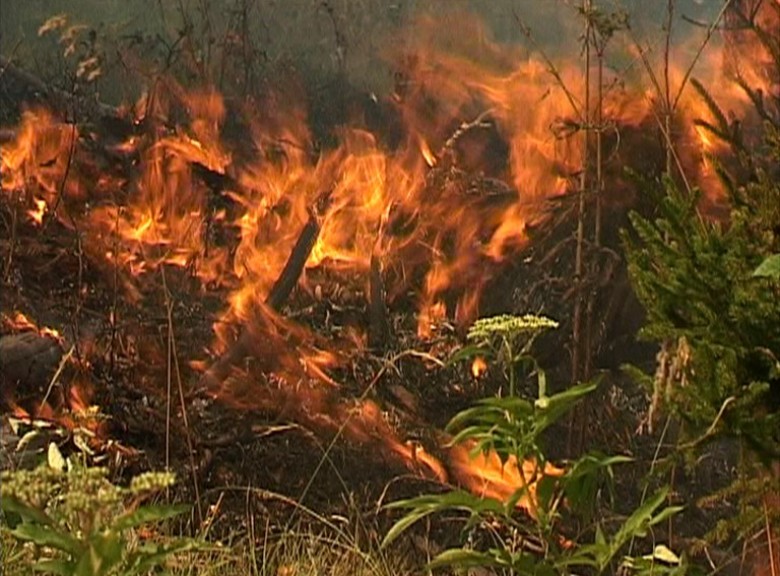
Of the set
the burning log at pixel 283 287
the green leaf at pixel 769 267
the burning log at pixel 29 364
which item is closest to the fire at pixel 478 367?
the burning log at pixel 283 287

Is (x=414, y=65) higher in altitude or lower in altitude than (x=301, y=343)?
higher

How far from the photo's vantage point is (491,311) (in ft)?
7.16

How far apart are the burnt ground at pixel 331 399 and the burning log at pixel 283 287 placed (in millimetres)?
19

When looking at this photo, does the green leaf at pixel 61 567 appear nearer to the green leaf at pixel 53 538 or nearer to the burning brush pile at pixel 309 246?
the green leaf at pixel 53 538

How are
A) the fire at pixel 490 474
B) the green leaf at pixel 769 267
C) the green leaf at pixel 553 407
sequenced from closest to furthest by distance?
1. the green leaf at pixel 769 267
2. the green leaf at pixel 553 407
3. the fire at pixel 490 474

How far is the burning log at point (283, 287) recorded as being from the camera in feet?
7.21

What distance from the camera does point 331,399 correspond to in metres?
2.18

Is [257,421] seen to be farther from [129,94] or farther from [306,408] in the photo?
[129,94]

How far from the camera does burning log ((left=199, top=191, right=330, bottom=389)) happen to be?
7.21 ft

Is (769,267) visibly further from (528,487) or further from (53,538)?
(53,538)

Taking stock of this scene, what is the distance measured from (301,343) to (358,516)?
0.92ft

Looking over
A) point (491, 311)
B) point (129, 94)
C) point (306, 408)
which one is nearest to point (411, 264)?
point (491, 311)

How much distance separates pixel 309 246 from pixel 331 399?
244 mm

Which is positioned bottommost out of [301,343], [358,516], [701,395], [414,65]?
[358,516]
